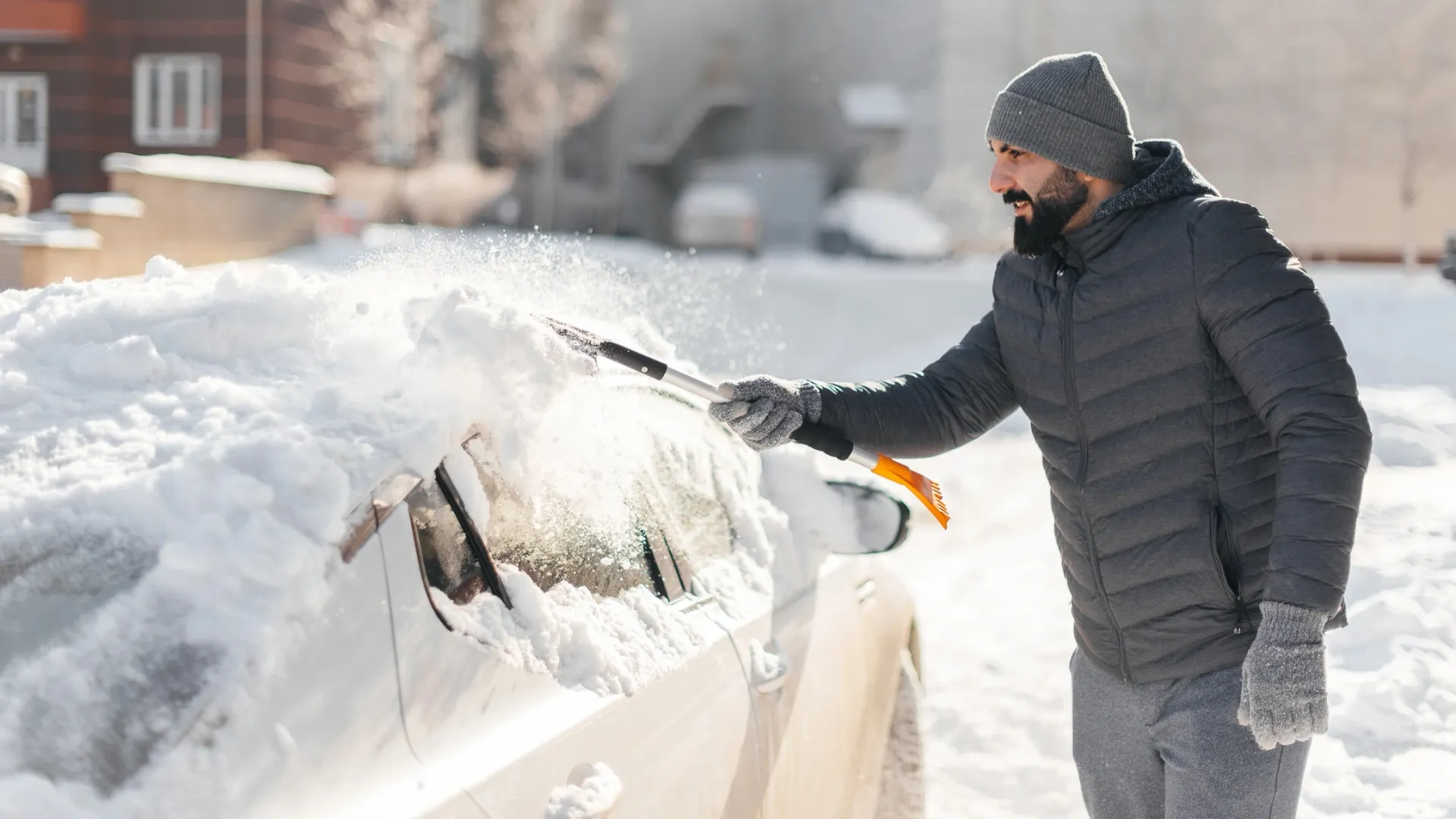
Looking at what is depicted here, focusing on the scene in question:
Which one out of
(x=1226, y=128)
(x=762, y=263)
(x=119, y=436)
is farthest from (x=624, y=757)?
(x=1226, y=128)

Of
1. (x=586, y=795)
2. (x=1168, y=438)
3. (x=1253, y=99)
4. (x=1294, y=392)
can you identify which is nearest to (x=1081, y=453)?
(x=1168, y=438)

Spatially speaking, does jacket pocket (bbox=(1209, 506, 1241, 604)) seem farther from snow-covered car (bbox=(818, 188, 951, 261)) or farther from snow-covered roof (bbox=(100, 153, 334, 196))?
snow-covered car (bbox=(818, 188, 951, 261))

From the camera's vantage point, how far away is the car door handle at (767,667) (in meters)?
2.74

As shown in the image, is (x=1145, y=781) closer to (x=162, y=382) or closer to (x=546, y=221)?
(x=162, y=382)

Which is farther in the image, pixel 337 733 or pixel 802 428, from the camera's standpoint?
pixel 802 428

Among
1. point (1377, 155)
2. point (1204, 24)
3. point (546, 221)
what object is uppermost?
point (1204, 24)

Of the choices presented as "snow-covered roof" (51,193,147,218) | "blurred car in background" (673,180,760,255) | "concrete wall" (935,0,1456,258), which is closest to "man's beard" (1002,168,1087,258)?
"snow-covered roof" (51,193,147,218)

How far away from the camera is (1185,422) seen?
2.51 metres

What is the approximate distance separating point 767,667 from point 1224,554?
0.89 m

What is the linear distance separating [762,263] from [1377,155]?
12.8 m

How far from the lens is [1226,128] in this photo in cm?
2844

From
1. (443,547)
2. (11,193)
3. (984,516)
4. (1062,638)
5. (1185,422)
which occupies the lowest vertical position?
(984,516)

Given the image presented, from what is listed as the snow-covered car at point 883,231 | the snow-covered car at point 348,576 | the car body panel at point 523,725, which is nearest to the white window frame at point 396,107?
the snow-covered car at point 883,231

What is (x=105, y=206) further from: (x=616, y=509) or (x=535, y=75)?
(x=535, y=75)
